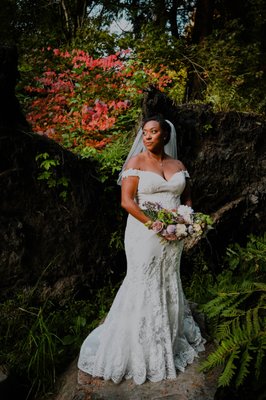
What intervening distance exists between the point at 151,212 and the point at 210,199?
118 inches

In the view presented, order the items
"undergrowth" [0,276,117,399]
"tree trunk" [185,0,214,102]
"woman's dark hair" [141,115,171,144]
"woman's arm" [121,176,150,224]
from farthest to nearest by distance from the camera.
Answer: "tree trunk" [185,0,214,102] < "undergrowth" [0,276,117,399] < "woman's dark hair" [141,115,171,144] < "woman's arm" [121,176,150,224]

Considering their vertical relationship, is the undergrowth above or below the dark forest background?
below

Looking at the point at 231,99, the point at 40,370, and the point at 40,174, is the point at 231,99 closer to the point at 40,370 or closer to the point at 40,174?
the point at 40,174

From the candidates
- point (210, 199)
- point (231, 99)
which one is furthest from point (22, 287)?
point (231, 99)

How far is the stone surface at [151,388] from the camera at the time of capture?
335 centimetres

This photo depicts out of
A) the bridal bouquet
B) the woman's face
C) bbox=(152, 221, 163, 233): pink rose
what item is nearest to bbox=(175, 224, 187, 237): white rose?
the bridal bouquet

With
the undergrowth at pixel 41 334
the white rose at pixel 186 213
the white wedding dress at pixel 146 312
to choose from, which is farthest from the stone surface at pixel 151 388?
the white rose at pixel 186 213

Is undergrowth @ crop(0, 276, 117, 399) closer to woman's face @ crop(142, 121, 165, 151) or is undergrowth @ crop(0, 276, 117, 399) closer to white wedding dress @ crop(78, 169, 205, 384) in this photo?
white wedding dress @ crop(78, 169, 205, 384)

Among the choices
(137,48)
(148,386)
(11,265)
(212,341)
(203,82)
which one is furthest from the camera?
(203,82)

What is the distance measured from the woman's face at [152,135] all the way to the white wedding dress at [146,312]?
27 centimetres

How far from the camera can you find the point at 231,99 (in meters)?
7.02

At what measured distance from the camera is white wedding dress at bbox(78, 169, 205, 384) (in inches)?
140

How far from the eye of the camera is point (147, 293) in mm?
3643

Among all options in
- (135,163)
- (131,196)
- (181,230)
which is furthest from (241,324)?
(135,163)
